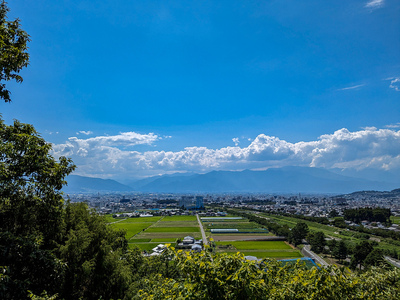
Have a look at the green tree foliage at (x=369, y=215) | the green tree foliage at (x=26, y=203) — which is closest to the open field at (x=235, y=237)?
the green tree foliage at (x=369, y=215)

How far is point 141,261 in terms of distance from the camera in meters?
15.6

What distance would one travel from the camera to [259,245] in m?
40.7

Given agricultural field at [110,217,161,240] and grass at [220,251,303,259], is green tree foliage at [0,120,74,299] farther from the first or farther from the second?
agricultural field at [110,217,161,240]

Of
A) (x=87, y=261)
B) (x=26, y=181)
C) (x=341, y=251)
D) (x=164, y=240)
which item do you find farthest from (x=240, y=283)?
(x=164, y=240)

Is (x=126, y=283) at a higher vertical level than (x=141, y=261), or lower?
higher

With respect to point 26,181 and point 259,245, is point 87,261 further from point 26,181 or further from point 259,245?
point 259,245

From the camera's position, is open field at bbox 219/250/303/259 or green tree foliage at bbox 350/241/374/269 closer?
green tree foliage at bbox 350/241/374/269

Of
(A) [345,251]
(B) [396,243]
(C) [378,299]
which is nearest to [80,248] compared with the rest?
(C) [378,299]

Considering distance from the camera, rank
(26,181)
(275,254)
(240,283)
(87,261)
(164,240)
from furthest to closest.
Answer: (164,240), (275,254), (87,261), (26,181), (240,283)

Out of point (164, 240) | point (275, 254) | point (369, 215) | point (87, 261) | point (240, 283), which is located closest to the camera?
point (240, 283)

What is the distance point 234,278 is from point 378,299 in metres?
3.37

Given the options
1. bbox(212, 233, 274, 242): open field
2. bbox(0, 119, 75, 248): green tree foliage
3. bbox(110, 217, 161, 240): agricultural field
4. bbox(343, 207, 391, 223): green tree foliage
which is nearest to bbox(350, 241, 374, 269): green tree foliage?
bbox(212, 233, 274, 242): open field

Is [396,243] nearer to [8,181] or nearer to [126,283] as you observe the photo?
[126,283]

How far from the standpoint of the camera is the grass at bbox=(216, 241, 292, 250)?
38531 millimetres
